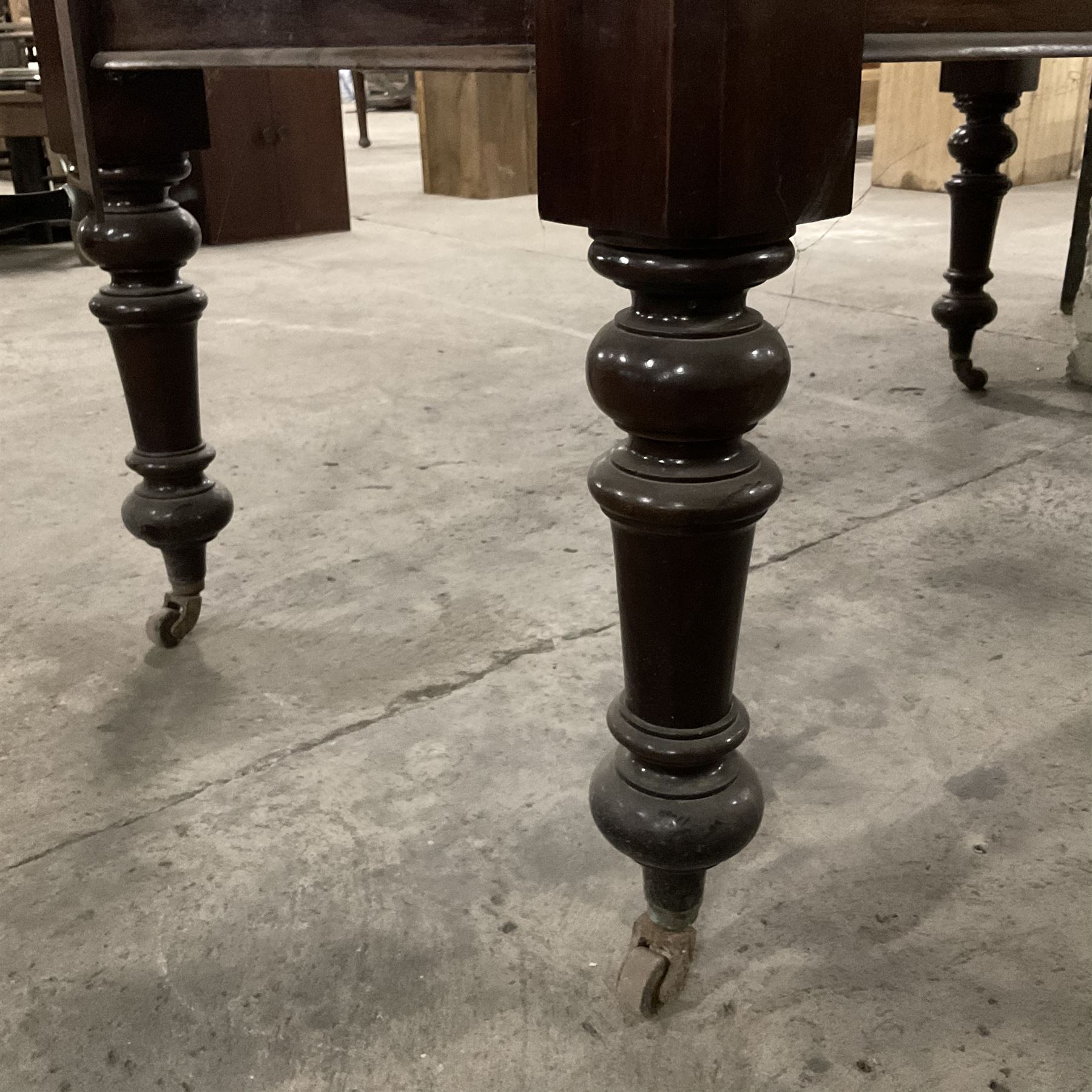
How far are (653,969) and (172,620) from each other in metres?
0.67

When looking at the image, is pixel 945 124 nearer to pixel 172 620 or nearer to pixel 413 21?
pixel 172 620

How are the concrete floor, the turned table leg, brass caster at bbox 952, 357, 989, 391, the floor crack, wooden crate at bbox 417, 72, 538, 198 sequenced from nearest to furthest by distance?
the concrete floor → the floor crack → the turned table leg → brass caster at bbox 952, 357, 989, 391 → wooden crate at bbox 417, 72, 538, 198

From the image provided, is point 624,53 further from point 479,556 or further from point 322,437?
point 322,437

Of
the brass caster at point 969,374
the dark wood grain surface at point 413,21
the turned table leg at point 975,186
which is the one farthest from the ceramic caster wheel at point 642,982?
the brass caster at point 969,374

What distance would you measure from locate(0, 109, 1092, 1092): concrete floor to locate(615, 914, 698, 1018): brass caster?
0.05 feet

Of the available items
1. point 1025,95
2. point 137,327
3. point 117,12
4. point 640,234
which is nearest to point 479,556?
point 137,327

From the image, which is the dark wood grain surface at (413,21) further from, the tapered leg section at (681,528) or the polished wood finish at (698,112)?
the tapered leg section at (681,528)

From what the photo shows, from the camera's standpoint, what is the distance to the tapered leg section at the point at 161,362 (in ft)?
3.42

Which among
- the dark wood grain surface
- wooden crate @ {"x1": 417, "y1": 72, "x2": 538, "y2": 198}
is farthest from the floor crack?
wooden crate @ {"x1": 417, "y1": 72, "x2": 538, "y2": 198}

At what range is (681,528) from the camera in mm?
589

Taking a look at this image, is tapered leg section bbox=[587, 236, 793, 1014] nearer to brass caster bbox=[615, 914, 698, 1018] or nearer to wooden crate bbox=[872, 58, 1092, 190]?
brass caster bbox=[615, 914, 698, 1018]

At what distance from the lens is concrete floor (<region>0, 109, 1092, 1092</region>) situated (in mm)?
724

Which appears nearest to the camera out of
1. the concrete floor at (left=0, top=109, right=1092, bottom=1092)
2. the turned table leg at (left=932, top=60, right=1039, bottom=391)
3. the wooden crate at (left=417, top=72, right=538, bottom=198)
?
the concrete floor at (left=0, top=109, right=1092, bottom=1092)

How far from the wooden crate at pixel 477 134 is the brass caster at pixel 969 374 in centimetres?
267
